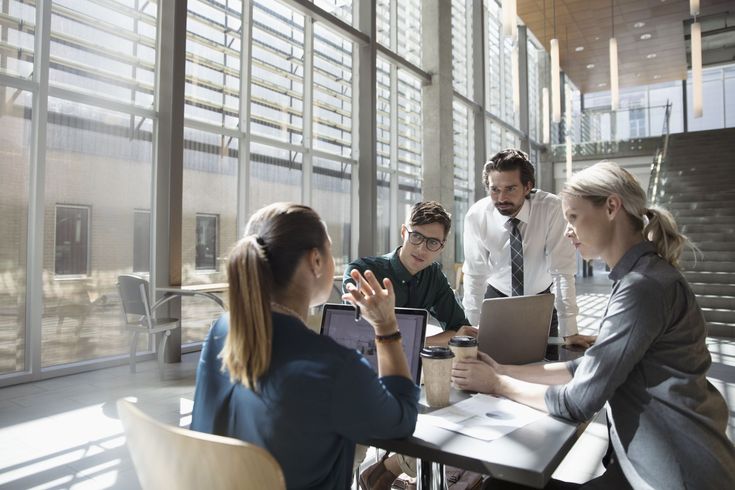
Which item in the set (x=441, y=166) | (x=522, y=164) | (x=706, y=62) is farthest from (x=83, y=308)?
(x=706, y=62)

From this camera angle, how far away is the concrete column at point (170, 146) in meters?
4.74

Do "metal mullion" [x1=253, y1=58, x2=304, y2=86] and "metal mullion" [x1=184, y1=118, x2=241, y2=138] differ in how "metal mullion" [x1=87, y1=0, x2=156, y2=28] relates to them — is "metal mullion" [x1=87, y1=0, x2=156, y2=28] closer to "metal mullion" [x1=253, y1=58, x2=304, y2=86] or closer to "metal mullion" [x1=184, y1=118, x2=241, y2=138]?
"metal mullion" [x1=184, y1=118, x2=241, y2=138]

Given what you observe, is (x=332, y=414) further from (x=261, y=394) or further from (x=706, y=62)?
(x=706, y=62)

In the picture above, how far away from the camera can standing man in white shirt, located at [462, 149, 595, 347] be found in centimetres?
247

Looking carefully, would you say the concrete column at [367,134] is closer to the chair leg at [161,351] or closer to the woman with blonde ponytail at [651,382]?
the chair leg at [161,351]

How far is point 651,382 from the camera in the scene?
109 cm

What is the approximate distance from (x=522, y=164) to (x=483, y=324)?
114 cm

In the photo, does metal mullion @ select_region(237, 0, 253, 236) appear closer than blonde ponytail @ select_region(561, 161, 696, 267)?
No

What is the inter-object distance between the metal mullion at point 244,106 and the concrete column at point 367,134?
1.60 m

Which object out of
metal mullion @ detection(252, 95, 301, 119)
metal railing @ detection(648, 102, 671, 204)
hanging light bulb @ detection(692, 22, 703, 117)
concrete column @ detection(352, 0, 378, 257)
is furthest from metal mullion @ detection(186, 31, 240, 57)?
metal railing @ detection(648, 102, 671, 204)

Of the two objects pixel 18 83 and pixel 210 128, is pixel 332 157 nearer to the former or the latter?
pixel 210 128

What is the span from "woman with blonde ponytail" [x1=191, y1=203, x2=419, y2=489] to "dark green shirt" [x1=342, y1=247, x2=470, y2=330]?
1.08 m

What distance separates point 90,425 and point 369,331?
268 cm

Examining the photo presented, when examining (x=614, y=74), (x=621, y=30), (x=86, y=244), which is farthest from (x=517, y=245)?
(x=621, y=30)
